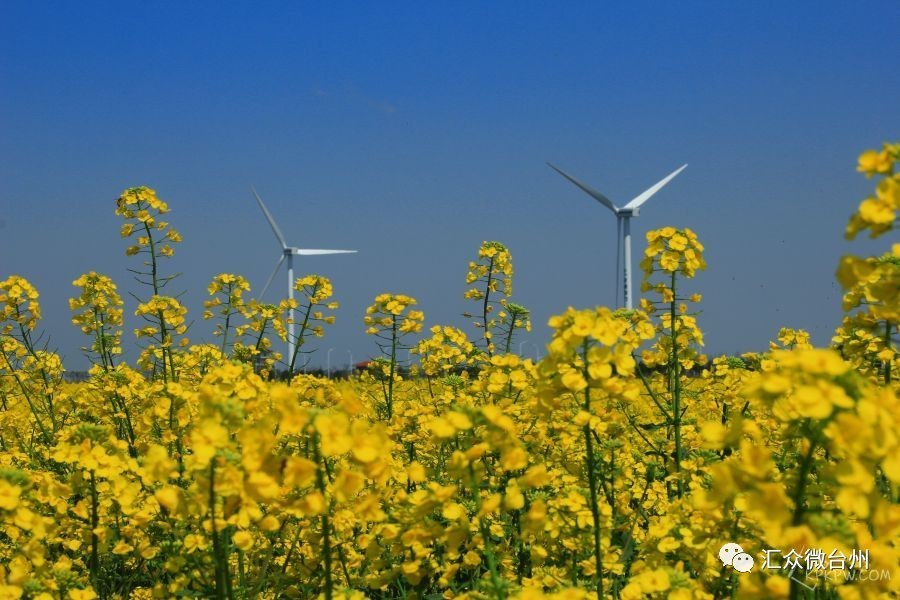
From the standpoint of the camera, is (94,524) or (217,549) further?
(94,524)

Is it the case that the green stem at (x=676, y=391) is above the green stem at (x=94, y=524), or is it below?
above

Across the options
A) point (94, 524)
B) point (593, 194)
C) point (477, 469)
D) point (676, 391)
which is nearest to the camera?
point (477, 469)

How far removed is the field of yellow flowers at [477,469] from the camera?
2115mm

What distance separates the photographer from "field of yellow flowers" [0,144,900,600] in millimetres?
2115

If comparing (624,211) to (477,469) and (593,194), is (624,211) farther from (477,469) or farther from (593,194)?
(477,469)

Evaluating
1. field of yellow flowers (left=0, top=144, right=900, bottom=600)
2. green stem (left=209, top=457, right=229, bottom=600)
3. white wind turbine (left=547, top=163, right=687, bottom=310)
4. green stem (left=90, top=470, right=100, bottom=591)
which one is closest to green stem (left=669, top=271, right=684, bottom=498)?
field of yellow flowers (left=0, top=144, right=900, bottom=600)

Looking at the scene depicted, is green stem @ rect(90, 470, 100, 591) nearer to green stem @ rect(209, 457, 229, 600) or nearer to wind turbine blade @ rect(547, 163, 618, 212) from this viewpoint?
green stem @ rect(209, 457, 229, 600)

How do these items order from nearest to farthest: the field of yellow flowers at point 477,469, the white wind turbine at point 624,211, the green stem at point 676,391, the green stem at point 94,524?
the field of yellow flowers at point 477,469 < the green stem at point 94,524 < the green stem at point 676,391 < the white wind turbine at point 624,211

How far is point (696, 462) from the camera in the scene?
15.7ft

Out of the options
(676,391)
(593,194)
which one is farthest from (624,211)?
(676,391)

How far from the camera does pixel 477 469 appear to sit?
259 cm

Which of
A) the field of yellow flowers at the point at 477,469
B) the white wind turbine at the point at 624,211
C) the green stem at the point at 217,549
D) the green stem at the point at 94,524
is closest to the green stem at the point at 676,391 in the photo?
the field of yellow flowers at the point at 477,469

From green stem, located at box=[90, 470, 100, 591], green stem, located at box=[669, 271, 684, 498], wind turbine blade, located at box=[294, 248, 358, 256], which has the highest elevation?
wind turbine blade, located at box=[294, 248, 358, 256]

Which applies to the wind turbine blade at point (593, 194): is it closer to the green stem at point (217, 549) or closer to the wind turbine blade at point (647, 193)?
the wind turbine blade at point (647, 193)
